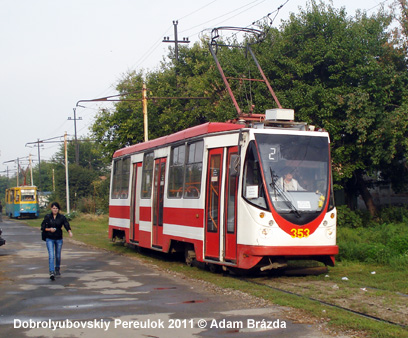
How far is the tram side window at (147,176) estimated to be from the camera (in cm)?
1775

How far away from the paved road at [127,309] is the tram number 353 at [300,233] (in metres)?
2.05

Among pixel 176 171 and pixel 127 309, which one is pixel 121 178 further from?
pixel 127 309

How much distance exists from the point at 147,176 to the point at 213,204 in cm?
534

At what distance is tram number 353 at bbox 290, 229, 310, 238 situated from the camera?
1192cm

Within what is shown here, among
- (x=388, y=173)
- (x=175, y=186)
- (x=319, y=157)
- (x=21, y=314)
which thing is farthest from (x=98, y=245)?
(x=21, y=314)

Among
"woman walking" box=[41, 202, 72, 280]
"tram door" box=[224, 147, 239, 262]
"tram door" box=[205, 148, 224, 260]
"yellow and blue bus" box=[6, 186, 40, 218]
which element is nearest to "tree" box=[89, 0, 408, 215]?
"tram door" box=[205, 148, 224, 260]

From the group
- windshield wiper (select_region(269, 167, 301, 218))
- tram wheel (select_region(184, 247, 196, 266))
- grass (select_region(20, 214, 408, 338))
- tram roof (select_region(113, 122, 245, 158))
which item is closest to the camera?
grass (select_region(20, 214, 408, 338))

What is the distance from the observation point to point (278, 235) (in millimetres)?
11812

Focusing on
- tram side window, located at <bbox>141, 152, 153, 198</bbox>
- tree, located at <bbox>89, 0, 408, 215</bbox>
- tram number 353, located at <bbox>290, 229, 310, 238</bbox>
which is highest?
tree, located at <bbox>89, 0, 408, 215</bbox>

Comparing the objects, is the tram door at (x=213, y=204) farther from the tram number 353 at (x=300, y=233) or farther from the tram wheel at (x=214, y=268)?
the tram number 353 at (x=300, y=233)

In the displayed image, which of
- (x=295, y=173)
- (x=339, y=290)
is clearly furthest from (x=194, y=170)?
(x=339, y=290)

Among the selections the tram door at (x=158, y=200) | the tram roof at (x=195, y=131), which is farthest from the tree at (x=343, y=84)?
the tram door at (x=158, y=200)

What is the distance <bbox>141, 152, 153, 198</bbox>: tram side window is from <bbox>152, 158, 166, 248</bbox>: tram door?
472mm

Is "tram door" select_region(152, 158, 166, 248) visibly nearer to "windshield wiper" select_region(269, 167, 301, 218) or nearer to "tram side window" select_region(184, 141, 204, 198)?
"tram side window" select_region(184, 141, 204, 198)
